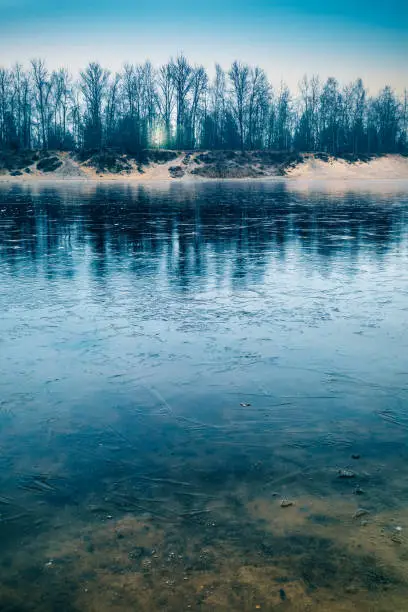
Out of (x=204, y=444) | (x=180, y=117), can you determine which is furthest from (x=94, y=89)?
(x=204, y=444)

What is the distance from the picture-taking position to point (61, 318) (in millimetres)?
8492

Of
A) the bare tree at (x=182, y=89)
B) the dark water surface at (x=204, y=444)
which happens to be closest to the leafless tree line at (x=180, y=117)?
the bare tree at (x=182, y=89)

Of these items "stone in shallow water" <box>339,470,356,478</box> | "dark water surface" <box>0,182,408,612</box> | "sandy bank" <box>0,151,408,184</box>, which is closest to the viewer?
"dark water surface" <box>0,182,408,612</box>

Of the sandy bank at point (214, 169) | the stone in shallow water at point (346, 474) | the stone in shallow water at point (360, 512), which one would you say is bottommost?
the stone in shallow water at point (360, 512)

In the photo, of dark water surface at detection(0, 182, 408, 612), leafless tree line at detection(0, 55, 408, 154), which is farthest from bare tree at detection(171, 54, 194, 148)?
dark water surface at detection(0, 182, 408, 612)

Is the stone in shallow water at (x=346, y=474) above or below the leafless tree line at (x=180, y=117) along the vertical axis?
below

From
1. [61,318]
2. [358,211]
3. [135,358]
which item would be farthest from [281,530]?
[358,211]

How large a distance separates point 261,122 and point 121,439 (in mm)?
100151

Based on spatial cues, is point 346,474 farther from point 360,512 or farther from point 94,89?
point 94,89

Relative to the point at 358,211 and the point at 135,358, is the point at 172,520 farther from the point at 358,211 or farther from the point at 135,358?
the point at 358,211

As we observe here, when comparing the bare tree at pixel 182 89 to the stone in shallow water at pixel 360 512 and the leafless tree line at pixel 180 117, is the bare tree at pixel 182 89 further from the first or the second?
the stone in shallow water at pixel 360 512

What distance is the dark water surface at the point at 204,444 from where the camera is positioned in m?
3.35

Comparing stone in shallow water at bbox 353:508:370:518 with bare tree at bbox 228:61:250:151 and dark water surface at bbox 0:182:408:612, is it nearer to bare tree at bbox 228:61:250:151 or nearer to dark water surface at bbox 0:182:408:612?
dark water surface at bbox 0:182:408:612

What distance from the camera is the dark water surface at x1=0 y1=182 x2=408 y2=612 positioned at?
3348mm
